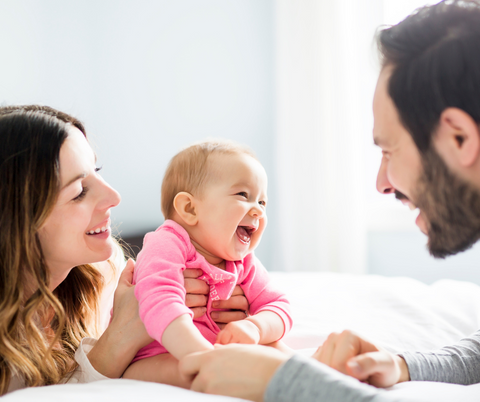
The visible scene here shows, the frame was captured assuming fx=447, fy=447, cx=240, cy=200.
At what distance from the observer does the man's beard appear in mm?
975

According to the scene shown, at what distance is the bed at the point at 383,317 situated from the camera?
89 cm

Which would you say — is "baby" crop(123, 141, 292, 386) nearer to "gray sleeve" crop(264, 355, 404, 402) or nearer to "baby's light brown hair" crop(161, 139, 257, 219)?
"baby's light brown hair" crop(161, 139, 257, 219)

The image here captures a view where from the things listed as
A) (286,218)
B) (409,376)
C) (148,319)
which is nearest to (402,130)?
(409,376)

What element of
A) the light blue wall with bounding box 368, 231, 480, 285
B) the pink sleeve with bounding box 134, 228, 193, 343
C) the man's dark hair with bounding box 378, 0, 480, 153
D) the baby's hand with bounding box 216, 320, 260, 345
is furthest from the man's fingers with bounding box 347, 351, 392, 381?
the light blue wall with bounding box 368, 231, 480, 285

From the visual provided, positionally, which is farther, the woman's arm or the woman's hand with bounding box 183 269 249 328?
the woman's hand with bounding box 183 269 249 328

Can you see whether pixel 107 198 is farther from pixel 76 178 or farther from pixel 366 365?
pixel 366 365

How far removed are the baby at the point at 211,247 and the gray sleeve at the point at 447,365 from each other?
1.12ft

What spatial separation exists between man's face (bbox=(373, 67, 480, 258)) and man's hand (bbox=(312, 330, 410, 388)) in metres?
0.29

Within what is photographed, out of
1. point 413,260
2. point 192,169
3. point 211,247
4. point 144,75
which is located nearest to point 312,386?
point 211,247

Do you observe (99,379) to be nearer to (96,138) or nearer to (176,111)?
(96,138)

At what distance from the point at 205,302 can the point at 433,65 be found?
0.79m

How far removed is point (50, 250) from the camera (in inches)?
44.8

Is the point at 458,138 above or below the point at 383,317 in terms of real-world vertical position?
above

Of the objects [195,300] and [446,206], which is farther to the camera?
[195,300]
